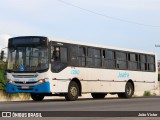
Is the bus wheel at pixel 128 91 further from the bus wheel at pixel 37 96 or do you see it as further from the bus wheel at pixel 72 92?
the bus wheel at pixel 37 96

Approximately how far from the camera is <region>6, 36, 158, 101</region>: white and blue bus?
23844mm

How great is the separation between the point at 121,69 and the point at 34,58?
744 centimetres

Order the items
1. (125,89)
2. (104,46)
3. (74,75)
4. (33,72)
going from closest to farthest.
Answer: (33,72) → (74,75) → (104,46) → (125,89)

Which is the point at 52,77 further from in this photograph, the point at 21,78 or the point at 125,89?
the point at 125,89

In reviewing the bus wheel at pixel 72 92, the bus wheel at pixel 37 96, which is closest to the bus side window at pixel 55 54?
the bus wheel at pixel 72 92

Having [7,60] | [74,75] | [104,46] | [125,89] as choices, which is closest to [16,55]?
[7,60]

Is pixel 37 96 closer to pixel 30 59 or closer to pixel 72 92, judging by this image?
pixel 72 92

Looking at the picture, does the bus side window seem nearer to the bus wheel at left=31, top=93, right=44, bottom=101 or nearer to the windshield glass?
the windshield glass

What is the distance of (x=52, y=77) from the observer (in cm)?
2402

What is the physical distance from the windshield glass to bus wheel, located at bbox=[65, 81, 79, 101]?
201cm

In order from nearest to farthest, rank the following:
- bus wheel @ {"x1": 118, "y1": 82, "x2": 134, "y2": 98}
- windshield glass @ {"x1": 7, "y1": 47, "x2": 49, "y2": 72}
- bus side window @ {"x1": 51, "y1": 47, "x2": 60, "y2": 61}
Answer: windshield glass @ {"x1": 7, "y1": 47, "x2": 49, "y2": 72} → bus side window @ {"x1": 51, "y1": 47, "x2": 60, "y2": 61} → bus wheel @ {"x1": 118, "y1": 82, "x2": 134, "y2": 98}

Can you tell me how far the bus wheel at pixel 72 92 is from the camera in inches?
987

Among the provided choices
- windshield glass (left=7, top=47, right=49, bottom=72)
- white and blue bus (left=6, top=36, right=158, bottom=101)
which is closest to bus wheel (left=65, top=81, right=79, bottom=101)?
white and blue bus (left=6, top=36, right=158, bottom=101)

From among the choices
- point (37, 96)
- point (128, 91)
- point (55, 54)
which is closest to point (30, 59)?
point (55, 54)
